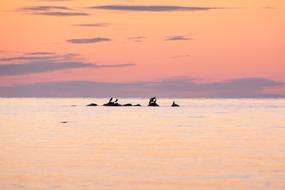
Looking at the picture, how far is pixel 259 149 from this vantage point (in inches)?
1683

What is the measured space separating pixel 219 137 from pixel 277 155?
45.2 feet

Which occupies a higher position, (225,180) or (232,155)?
(232,155)

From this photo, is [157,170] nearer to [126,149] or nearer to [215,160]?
[215,160]

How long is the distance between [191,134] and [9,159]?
21.2 metres

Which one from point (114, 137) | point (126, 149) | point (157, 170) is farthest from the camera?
point (114, 137)

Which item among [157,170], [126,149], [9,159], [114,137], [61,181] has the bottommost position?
[61,181]

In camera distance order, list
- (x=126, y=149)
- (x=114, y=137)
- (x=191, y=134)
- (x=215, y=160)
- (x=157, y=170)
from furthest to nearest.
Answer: (x=191, y=134) → (x=114, y=137) → (x=126, y=149) → (x=215, y=160) → (x=157, y=170)

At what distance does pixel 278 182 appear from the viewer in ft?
95.4

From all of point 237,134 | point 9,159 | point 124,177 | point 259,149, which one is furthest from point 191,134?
point 124,177

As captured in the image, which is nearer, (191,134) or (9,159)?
(9,159)

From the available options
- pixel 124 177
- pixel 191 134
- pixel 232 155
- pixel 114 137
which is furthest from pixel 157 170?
pixel 191 134

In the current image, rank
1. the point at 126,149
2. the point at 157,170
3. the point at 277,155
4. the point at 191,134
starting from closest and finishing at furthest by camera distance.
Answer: the point at 157,170 → the point at 277,155 → the point at 126,149 → the point at 191,134

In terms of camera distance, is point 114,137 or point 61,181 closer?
point 61,181

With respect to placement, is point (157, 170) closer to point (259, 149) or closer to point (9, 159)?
point (9, 159)
